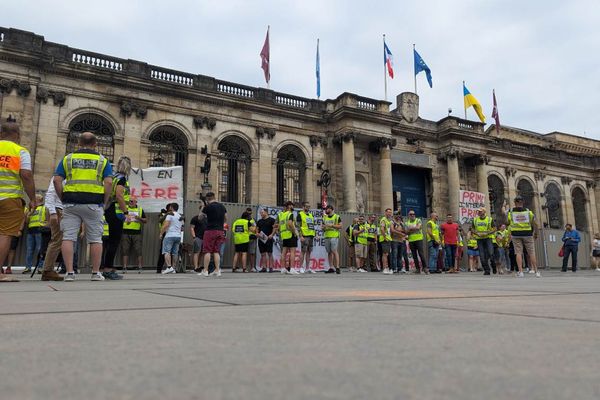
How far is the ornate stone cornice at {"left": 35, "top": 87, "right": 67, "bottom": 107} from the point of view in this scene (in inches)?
728

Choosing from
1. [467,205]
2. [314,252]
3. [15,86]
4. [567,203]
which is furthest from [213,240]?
[567,203]

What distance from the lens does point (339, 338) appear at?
1480mm

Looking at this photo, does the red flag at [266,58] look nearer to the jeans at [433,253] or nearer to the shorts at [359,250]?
the shorts at [359,250]

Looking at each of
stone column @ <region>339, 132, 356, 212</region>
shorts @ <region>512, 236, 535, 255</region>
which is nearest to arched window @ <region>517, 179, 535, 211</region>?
stone column @ <region>339, 132, 356, 212</region>

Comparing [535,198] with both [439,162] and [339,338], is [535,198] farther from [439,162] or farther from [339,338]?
[339,338]

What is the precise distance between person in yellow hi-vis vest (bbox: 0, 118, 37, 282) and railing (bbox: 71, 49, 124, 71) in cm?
1552

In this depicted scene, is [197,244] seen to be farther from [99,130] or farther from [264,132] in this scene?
[264,132]

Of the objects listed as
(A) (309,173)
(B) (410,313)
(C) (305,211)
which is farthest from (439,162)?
(B) (410,313)


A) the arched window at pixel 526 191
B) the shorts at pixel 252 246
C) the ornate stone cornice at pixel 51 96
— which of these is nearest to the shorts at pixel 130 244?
the shorts at pixel 252 246

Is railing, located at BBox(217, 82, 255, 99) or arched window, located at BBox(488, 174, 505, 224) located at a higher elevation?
railing, located at BBox(217, 82, 255, 99)

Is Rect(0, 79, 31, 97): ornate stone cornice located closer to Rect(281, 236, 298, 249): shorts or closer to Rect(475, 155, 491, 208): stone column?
Rect(281, 236, 298, 249): shorts

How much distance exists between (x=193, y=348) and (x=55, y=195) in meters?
5.78

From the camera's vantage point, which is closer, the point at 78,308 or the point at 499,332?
the point at 499,332

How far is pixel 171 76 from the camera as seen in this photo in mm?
21703
